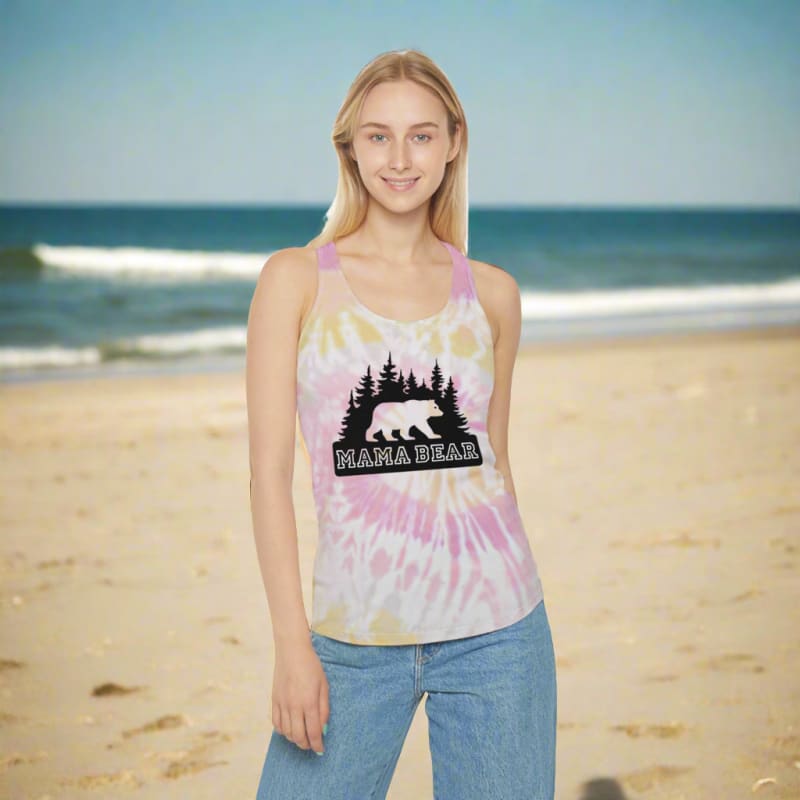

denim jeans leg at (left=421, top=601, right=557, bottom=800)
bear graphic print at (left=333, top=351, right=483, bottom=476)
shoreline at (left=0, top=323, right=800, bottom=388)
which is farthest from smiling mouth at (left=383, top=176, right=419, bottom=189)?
shoreline at (left=0, top=323, right=800, bottom=388)

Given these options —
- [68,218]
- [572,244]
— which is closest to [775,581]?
[572,244]

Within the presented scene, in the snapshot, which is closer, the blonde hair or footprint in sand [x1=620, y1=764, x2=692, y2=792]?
the blonde hair

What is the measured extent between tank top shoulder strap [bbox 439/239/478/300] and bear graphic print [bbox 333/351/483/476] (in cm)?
19

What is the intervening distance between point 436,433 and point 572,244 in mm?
49503

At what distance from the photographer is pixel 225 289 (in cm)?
2442

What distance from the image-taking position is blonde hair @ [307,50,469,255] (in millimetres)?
1960

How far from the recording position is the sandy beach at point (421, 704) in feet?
11.5

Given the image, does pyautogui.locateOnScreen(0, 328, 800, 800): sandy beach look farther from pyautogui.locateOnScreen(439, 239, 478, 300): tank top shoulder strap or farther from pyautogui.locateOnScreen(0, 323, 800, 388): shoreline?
pyautogui.locateOnScreen(0, 323, 800, 388): shoreline

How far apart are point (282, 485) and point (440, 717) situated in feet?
1.62

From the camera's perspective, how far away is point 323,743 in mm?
1798

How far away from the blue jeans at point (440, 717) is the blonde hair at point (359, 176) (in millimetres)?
772

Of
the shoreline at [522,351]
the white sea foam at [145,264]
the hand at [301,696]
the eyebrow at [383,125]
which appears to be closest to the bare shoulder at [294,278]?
the eyebrow at [383,125]

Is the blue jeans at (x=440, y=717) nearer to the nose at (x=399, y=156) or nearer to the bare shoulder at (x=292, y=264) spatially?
the bare shoulder at (x=292, y=264)

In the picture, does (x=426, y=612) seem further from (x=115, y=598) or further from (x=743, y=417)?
(x=743, y=417)
